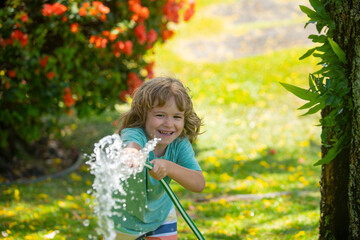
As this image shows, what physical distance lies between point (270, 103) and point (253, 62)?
218cm

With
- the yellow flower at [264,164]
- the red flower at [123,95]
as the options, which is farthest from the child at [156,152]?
the yellow flower at [264,164]

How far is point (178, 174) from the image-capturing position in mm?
2221

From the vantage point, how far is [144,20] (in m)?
5.30

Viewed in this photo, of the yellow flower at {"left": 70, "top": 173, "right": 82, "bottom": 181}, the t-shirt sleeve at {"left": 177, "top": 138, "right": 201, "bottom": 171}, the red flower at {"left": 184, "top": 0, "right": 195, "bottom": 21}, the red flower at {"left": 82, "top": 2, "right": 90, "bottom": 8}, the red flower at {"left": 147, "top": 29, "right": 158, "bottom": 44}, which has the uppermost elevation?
the red flower at {"left": 184, "top": 0, "right": 195, "bottom": 21}

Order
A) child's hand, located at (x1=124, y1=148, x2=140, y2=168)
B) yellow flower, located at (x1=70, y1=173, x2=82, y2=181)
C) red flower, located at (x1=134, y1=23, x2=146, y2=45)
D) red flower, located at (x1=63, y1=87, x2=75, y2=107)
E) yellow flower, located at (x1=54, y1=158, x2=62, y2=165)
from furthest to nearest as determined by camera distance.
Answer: yellow flower, located at (x1=54, y1=158, x2=62, y2=165)
yellow flower, located at (x1=70, y1=173, x2=82, y2=181)
red flower, located at (x1=134, y1=23, x2=146, y2=45)
red flower, located at (x1=63, y1=87, x2=75, y2=107)
child's hand, located at (x1=124, y1=148, x2=140, y2=168)

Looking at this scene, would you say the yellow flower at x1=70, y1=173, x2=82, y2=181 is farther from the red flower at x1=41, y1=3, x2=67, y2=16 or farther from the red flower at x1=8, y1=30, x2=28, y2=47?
the red flower at x1=41, y1=3, x2=67, y2=16

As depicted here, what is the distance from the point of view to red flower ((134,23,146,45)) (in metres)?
4.95

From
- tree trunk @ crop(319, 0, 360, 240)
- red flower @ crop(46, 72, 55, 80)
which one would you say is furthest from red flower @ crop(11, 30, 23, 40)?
tree trunk @ crop(319, 0, 360, 240)

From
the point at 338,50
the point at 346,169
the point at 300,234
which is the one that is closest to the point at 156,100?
the point at 338,50

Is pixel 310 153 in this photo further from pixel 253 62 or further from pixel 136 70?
pixel 253 62

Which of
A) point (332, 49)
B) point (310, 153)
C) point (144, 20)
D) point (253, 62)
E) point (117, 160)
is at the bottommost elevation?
point (117, 160)

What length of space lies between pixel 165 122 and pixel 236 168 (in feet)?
10.3

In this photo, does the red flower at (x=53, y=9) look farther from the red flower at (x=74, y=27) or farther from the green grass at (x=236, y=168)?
the green grass at (x=236, y=168)

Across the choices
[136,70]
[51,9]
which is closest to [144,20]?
[136,70]
